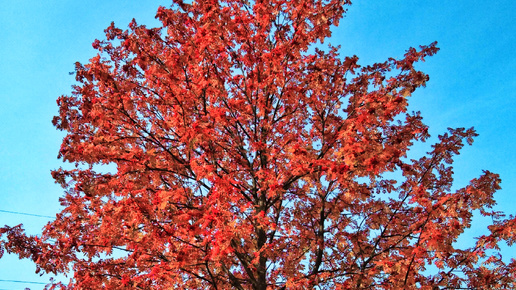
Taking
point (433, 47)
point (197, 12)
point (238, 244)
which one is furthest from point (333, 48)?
point (238, 244)

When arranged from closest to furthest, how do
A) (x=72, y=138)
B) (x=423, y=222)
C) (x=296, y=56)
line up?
(x=423, y=222) < (x=72, y=138) < (x=296, y=56)

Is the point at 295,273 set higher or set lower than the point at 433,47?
lower

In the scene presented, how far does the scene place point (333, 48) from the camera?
651 centimetres

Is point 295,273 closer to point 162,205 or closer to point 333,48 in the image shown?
point 162,205

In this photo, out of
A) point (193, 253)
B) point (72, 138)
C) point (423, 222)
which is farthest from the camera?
point (72, 138)

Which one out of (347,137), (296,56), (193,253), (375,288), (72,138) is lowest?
(375,288)

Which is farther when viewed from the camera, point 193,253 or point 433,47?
point 433,47

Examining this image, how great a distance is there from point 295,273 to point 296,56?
12.2ft

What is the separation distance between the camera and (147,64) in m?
5.51

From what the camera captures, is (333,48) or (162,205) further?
(333,48)

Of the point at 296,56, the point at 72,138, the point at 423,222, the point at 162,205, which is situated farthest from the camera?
the point at 296,56

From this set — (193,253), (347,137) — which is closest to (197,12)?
(347,137)

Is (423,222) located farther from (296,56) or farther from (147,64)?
(147,64)

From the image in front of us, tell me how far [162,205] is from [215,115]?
5.70 feet
